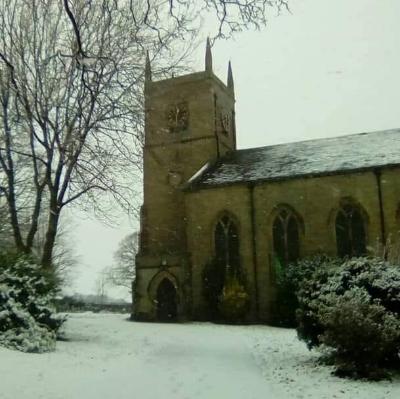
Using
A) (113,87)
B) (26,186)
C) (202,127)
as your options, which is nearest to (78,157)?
(113,87)

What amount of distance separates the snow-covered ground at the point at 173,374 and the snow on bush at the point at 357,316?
611mm

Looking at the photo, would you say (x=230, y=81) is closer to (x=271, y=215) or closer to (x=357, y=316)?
(x=271, y=215)

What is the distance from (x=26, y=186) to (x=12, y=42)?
7.12m

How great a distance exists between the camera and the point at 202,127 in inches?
1347

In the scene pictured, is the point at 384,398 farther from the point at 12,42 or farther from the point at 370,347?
the point at 12,42

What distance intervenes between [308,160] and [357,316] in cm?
1851

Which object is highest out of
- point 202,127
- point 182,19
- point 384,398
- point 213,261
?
point 202,127

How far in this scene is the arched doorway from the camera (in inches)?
1116

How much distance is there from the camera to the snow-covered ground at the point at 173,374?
8336 mm

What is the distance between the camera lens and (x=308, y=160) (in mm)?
28422

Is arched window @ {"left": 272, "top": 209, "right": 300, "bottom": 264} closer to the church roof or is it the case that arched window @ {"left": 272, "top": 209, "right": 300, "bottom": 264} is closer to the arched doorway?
the church roof

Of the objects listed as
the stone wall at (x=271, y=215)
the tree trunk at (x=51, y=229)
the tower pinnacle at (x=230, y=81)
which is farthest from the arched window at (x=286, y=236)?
the tower pinnacle at (x=230, y=81)

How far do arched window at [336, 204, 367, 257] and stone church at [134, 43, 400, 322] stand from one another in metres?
0.05

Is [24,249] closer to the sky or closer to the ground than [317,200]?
closer to the ground
